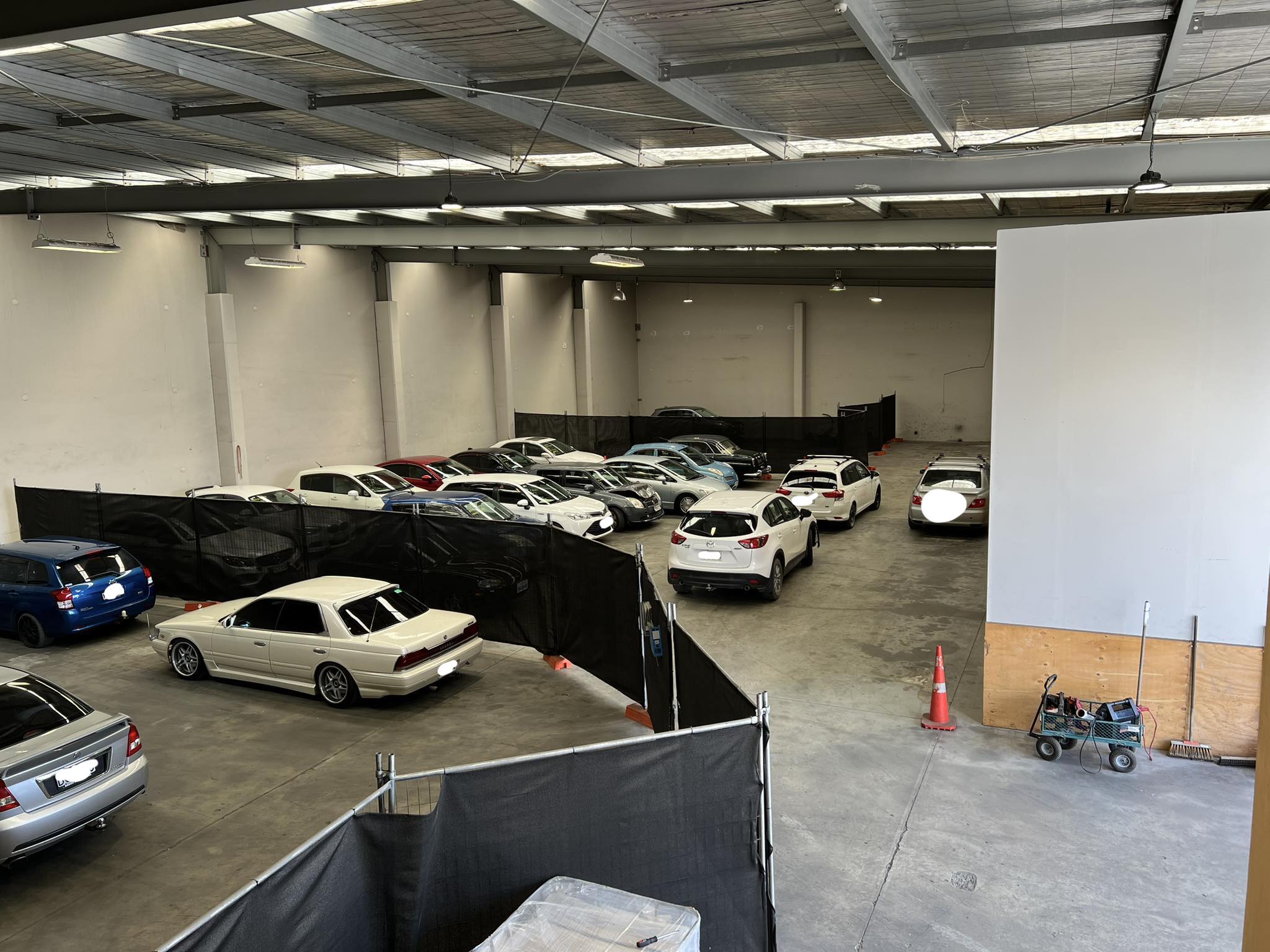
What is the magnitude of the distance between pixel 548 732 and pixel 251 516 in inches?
290

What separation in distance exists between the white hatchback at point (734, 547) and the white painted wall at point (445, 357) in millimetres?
16069

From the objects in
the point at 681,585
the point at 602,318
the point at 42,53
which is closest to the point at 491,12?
the point at 42,53

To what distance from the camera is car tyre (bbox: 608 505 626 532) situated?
20.9 m

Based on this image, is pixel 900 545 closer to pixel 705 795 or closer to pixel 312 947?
pixel 705 795

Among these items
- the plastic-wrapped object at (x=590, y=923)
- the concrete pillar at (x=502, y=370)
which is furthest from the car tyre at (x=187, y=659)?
the concrete pillar at (x=502, y=370)

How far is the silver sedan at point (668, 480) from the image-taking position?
22.3 m

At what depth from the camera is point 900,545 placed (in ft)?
62.3

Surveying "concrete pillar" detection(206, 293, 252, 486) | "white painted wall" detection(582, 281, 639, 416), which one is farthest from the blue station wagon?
"white painted wall" detection(582, 281, 639, 416)

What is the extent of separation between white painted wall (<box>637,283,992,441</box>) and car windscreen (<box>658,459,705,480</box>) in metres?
16.6

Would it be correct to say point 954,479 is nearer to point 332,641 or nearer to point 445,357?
point 332,641

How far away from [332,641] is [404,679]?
1049 millimetres

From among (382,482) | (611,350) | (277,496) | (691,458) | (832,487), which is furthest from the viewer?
(611,350)

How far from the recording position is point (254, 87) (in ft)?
31.8

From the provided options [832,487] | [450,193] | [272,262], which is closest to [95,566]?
[450,193]
